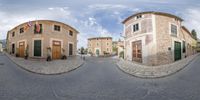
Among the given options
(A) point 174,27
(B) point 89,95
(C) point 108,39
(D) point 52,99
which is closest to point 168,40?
(A) point 174,27

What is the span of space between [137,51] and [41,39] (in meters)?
9.14

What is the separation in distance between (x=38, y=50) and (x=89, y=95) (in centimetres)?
870

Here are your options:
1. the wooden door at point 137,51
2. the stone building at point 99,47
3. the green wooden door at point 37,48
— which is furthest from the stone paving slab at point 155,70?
the stone building at point 99,47

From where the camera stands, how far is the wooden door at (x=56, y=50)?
14.2 metres

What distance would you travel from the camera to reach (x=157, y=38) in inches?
452

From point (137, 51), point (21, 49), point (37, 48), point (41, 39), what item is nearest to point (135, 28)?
point (137, 51)

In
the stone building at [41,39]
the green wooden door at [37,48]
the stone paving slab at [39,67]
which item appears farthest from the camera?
the green wooden door at [37,48]

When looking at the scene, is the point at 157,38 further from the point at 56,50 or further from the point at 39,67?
the point at 56,50

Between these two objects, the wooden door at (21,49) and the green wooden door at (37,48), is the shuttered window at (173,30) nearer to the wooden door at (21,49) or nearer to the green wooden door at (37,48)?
the green wooden door at (37,48)

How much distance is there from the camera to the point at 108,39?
3153 cm

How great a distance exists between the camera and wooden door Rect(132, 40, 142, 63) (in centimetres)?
1338

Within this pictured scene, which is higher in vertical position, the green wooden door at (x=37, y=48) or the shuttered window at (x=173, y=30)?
the shuttered window at (x=173, y=30)

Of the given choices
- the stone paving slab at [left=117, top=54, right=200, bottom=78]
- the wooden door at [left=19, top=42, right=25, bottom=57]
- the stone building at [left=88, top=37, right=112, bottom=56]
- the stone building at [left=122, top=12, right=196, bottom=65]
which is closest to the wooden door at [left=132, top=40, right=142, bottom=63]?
the stone building at [left=122, top=12, right=196, bottom=65]

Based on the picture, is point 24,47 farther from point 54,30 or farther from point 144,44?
point 144,44
